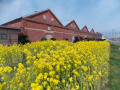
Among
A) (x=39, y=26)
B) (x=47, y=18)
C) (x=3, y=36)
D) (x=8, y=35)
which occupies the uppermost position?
(x=47, y=18)

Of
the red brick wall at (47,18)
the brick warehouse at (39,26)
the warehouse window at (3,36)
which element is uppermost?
the red brick wall at (47,18)

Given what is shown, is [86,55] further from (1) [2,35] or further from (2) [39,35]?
(2) [39,35]

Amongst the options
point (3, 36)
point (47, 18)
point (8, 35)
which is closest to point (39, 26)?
point (47, 18)

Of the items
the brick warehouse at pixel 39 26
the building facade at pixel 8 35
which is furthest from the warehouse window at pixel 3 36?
the brick warehouse at pixel 39 26

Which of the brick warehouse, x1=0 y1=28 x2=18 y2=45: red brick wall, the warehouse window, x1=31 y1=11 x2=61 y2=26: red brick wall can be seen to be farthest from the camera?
x1=31 y1=11 x2=61 y2=26: red brick wall

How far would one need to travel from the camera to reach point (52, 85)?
43.1 inches

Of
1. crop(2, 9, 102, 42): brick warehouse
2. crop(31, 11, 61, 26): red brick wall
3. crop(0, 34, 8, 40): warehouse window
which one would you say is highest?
crop(31, 11, 61, 26): red brick wall

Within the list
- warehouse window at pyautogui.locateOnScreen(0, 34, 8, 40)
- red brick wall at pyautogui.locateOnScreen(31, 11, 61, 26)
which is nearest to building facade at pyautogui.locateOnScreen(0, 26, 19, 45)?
warehouse window at pyautogui.locateOnScreen(0, 34, 8, 40)

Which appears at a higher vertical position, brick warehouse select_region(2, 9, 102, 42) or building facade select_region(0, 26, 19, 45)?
brick warehouse select_region(2, 9, 102, 42)

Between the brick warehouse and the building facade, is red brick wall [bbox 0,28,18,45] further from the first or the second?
the brick warehouse

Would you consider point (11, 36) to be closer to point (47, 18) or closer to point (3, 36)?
point (3, 36)

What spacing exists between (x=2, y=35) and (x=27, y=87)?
1249 cm

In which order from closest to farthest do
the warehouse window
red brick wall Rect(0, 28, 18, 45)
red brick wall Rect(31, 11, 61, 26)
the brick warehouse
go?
1. the warehouse window
2. red brick wall Rect(0, 28, 18, 45)
3. the brick warehouse
4. red brick wall Rect(31, 11, 61, 26)

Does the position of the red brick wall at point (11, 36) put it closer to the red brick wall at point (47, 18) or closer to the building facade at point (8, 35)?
the building facade at point (8, 35)
